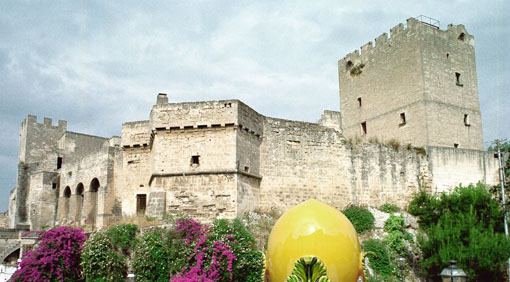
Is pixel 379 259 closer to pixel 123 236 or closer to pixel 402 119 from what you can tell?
pixel 123 236

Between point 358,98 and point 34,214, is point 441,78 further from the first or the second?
point 34,214

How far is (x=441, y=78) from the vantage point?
24.3 m

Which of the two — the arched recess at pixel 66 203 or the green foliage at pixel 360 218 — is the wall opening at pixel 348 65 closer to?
the green foliage at pixel 360 218

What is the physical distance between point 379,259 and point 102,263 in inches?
383

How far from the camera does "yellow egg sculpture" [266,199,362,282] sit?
609 centimetres

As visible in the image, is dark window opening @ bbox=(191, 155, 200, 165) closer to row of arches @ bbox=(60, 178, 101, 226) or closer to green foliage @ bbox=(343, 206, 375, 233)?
green foliage @ bbox=(343, 206, 375, 233)

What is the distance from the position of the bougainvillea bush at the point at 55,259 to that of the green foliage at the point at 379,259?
33.5ft

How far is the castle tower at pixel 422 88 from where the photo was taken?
23688 millimetres

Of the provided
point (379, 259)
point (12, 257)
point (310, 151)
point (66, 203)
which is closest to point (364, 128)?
point (310, 151)

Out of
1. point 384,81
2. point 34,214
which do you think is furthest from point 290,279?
point 34,214

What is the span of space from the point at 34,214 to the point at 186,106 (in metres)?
16.4

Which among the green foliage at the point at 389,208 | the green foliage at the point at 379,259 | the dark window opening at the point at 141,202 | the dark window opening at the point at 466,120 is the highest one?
the dark window opening at the point at 466,120

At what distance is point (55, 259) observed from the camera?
50.5 feet

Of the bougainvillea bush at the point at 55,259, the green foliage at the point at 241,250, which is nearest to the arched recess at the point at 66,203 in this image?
the bougainvillea bush at the point at 55,259
